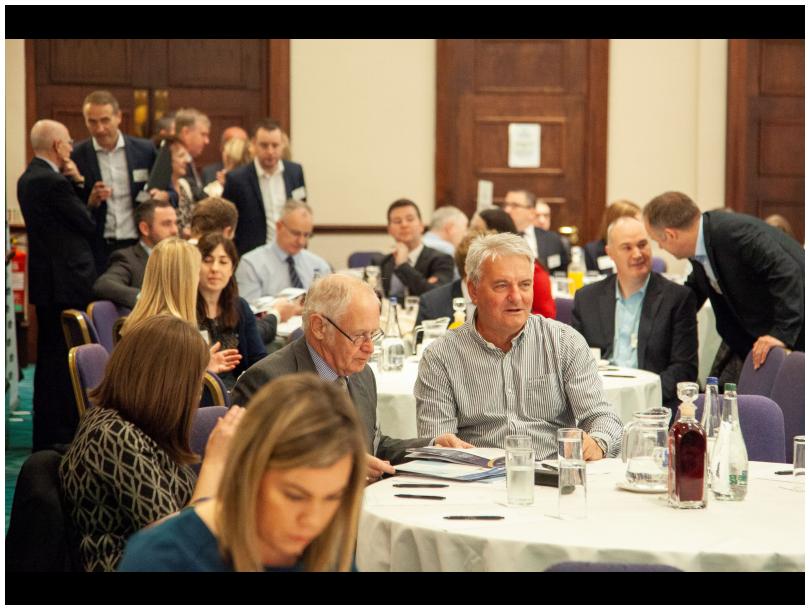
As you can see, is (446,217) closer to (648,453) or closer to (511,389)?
(511,389)

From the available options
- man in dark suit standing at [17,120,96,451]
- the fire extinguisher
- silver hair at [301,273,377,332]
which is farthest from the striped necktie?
silver hair at [301,273,377,332]

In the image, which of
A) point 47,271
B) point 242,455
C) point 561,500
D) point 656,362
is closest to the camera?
point 242,455

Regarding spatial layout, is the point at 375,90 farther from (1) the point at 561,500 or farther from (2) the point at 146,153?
(1) the point at 561,500

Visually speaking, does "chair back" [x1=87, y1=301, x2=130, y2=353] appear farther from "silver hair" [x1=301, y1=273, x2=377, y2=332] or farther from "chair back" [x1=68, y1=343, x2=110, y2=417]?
"silver hair" [x1=301, y1=273, x2=377, y2=332]

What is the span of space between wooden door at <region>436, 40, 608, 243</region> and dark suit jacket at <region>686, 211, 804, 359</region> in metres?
5.77

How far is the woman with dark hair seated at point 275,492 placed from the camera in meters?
1.75

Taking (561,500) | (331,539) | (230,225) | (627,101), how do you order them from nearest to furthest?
(331,539) → (561,500) → (230,225) → (627,101)

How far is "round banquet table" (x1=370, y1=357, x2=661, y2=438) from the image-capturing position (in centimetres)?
472

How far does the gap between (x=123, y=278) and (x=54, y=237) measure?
127 centimetres

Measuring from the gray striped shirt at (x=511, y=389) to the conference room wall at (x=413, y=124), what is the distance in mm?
7365

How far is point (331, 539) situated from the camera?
1872mm
